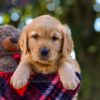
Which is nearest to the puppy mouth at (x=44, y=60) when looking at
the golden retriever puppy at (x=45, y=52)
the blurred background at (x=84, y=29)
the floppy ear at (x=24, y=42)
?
the golden retriever puppy at (x=45, y=52)

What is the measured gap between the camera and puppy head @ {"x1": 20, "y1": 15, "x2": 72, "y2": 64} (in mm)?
3098

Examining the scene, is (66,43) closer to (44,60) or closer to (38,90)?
(44,60)

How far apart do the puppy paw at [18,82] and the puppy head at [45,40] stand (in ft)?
0.45

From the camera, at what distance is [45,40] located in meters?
3.10

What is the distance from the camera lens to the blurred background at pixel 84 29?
8469mm

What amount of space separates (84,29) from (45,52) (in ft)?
18.8

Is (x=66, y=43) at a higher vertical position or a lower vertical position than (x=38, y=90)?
higher

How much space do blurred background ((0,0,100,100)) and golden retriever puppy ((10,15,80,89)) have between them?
516 cm

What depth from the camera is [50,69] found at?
3.18 meters

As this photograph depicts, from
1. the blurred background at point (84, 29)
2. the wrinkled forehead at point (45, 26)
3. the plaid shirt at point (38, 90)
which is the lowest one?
the blurred background at point (84, 29)

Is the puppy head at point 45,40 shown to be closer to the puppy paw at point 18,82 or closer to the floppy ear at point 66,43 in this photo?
the floppy ear at point 66,43

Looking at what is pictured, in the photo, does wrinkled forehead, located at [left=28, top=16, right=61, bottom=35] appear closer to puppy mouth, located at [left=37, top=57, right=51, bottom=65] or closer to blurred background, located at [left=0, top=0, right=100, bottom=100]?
puppy mouth, located at [left=37, top=57, right=51, bottom=65]

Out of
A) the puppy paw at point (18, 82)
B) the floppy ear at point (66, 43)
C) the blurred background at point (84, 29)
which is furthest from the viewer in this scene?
the blurred background at point (84, 29)

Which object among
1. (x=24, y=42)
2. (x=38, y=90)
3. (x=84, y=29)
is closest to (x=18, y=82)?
(x=38, y=90)
